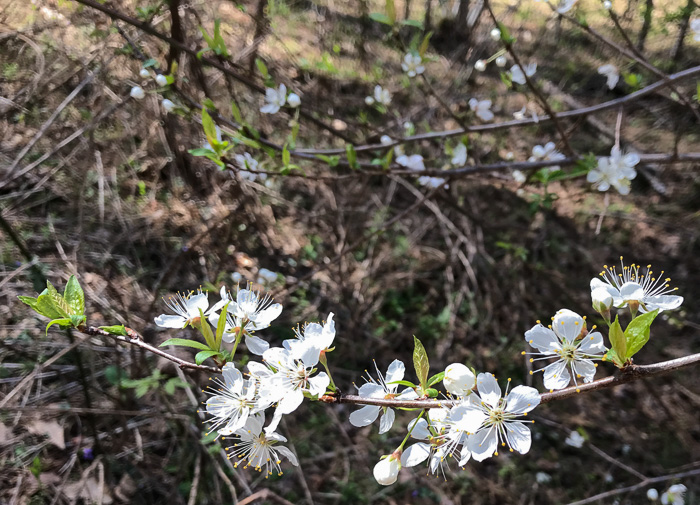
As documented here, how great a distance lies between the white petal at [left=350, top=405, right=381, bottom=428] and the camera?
93 cm

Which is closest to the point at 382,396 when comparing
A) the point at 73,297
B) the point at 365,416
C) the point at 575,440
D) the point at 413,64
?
the point at 365,416

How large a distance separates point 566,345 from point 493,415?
0.72ft

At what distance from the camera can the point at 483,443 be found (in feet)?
2.74

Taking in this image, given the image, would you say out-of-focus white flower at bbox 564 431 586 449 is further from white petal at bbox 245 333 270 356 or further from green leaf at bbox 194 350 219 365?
green leaf at bbox 194 350 219 365

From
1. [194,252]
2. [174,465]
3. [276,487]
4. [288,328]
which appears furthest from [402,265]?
[174,465]

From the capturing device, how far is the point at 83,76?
2314 mm

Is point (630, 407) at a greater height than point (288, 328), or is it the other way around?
point (288, 328)

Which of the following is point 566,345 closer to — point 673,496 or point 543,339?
point 543,339

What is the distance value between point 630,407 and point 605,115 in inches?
104

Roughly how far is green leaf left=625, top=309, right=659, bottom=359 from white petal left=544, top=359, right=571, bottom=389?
0.15 metres

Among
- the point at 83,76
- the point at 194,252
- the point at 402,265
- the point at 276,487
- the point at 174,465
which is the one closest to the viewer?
the point at 174,465

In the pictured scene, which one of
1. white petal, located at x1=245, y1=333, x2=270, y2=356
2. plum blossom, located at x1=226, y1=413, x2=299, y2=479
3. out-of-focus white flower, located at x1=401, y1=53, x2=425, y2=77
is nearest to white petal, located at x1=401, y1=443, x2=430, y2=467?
plum blossom, located at x1=226, y1=413, x2=299, y2=479

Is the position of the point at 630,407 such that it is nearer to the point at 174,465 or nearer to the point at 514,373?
the point at 514,373

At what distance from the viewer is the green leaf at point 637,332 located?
0.76 meters
